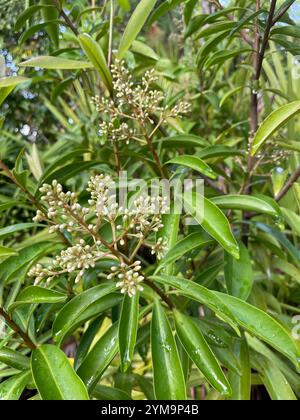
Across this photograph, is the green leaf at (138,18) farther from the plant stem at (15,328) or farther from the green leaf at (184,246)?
the plant stem at (15,328)

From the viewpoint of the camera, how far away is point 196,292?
1.80ft

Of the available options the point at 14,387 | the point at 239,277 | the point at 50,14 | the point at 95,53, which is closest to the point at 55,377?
the point at 14,387

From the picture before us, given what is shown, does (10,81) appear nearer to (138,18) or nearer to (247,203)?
(138,18)

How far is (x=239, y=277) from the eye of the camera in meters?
0.72

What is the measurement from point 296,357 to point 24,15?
737 millimetres

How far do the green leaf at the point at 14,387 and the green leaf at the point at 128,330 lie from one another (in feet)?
0.45

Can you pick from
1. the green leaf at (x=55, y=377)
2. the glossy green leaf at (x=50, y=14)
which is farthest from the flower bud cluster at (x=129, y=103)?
the green leaf at (x=55, y=377)

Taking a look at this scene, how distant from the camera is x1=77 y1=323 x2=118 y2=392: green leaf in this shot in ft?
1.94

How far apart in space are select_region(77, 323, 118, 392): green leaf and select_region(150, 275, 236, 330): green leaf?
12cm

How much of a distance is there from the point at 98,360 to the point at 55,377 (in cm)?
12

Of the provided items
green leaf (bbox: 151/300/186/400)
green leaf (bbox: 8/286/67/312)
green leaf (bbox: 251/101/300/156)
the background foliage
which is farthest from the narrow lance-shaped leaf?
green leaf (bbox: 8/286/67/312)

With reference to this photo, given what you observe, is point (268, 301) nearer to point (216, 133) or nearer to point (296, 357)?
point (296, 357)

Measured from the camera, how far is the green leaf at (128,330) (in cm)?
54

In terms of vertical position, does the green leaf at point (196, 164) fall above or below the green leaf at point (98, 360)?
above
